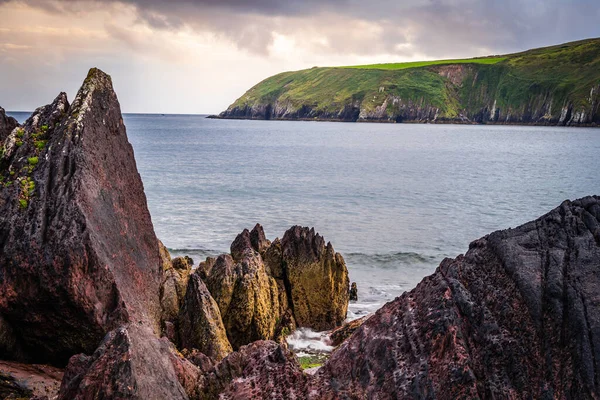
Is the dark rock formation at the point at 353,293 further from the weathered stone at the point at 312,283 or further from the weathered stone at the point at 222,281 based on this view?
the weathered stone at the point at 222,281

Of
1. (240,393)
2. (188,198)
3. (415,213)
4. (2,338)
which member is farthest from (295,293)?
(188,198)

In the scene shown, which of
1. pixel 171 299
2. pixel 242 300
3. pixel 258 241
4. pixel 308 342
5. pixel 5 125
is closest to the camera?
pixel 171 299

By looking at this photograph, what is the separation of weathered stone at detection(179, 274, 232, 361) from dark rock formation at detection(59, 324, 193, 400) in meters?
4.59

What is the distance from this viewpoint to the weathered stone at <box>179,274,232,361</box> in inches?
424

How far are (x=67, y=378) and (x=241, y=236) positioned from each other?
36.0 feet

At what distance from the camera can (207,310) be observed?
440 inches

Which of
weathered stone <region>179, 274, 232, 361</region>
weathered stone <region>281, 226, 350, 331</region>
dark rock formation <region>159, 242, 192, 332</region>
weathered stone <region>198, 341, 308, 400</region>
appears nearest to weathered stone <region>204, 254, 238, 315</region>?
dark rock formation <region>159, 242, 192, 332</region>

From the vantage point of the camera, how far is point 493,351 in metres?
5.36

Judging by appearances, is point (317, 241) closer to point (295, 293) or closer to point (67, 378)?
point (295, 293)

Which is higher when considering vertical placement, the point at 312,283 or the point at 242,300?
the point at 242,300

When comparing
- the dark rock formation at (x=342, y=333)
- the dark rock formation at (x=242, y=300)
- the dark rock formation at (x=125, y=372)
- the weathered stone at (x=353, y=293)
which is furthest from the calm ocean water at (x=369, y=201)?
the dark rock formation at (x=125, y=372)

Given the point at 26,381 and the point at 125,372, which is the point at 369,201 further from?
the point at 125,372

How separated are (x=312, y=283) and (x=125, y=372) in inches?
449

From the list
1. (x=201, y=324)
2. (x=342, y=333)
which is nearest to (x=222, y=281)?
(x=201, y=324)
